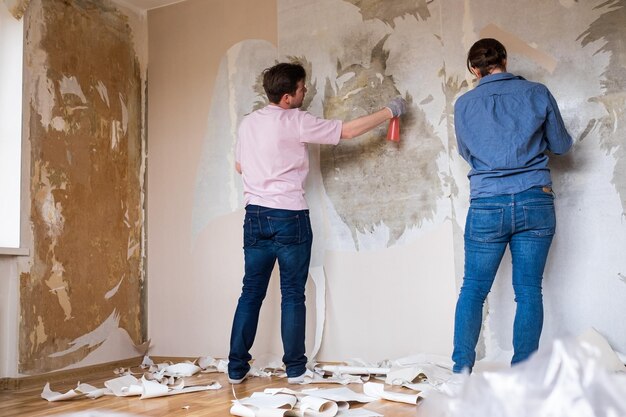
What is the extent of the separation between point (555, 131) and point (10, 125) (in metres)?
2.51

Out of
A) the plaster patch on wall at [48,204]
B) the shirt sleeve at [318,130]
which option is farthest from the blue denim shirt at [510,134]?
the plaster patch on wall at [48,204]

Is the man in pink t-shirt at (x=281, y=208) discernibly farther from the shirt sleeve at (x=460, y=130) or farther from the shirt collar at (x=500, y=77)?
the shirt collar at (x=500, y=77)

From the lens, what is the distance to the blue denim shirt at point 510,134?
89.2 inches

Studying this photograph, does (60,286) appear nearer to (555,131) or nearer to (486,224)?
(486,224)

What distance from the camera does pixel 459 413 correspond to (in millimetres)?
432

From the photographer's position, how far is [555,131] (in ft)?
7.60

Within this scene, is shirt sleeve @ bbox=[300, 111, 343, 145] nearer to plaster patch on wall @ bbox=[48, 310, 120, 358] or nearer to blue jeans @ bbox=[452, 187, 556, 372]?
blue jeans @ bbox=[452, 187, 556, 372]

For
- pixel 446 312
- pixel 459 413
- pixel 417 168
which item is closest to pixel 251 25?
pixel 417 168

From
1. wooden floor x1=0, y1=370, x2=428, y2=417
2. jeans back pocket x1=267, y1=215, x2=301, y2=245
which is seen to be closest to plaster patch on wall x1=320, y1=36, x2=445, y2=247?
jeans back pocket x1=267, y1=215, x2=301, y2=245

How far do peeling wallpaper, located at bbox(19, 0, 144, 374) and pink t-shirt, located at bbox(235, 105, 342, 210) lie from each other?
1.09 metres

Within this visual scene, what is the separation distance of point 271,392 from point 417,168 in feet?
4.27

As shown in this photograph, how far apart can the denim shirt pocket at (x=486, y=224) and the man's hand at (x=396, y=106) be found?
71 centimetres

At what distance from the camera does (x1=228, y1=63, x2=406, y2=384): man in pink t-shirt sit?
8.79ft

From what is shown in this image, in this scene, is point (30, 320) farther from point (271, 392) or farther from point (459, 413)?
point (459, 413)
